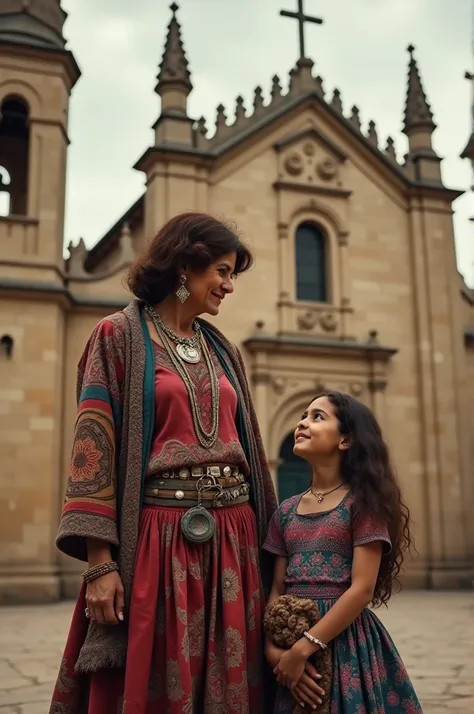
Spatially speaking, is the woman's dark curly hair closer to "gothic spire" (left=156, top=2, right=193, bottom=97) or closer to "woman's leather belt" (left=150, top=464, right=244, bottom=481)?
"woman's leather belt" (left=150, top=464, right=244, bottom=481)

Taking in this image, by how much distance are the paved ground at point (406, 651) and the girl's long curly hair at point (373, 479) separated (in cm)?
258

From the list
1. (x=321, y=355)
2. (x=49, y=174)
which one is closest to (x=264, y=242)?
(x=321, y=355)

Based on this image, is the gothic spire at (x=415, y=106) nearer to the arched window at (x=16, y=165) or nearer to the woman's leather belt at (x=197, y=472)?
the arched window at (x=16, y=165)

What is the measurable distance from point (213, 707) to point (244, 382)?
134 centimetres

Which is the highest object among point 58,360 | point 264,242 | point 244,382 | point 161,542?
point 264,242

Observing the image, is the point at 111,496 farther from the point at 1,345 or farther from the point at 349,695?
the point at 1,345

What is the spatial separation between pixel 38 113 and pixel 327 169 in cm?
643

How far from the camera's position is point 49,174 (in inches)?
634

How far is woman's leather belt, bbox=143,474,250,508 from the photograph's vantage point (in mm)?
3043

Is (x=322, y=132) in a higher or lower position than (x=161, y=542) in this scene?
higher

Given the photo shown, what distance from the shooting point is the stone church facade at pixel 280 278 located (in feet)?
49.1

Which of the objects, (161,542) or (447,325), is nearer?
(161,542)

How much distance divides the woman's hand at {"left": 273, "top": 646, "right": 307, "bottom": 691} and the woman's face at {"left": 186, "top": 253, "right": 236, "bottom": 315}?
52.4 inches

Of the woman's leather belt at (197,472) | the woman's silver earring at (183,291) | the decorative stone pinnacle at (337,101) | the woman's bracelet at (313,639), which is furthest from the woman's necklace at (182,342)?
the decorative stone pinnacle at (337,101)
